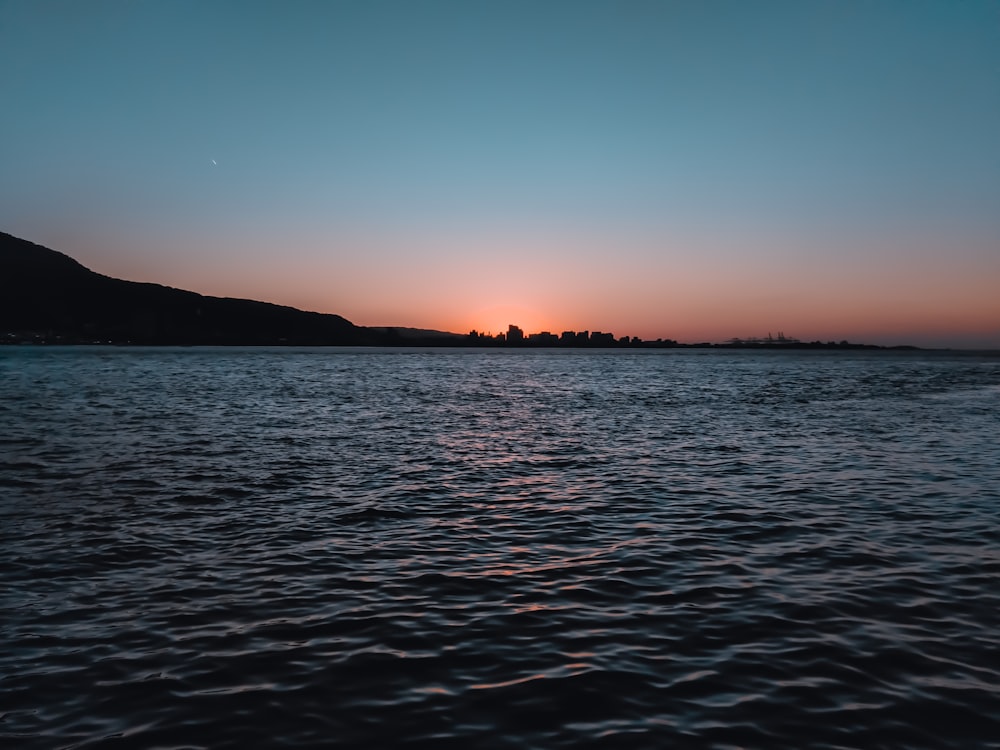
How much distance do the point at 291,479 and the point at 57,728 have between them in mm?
17978

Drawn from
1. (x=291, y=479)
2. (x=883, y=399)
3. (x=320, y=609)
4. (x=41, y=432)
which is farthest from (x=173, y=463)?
(x=883, y=399)

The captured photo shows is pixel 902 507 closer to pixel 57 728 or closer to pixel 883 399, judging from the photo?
pixel 57 728

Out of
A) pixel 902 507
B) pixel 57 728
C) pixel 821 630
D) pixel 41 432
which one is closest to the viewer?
pixel 57 728

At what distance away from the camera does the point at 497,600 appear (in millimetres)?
13297

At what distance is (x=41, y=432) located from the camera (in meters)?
39.3

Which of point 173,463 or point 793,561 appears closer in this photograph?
point 793,561

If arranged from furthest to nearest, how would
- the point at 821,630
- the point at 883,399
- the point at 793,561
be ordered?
the point at 883,399 → the point at 793,561 → the point at 821,630

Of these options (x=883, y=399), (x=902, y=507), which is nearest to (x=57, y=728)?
(x=902, y=507)

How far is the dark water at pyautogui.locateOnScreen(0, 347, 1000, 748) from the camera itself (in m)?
8.84

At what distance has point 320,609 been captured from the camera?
12773 mm

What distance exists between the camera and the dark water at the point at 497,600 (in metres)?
8.84

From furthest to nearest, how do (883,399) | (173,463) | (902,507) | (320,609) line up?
(883,399)
(173,463)
(902,507)
(320,609)

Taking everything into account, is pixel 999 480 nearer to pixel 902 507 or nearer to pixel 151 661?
pixel 902 507

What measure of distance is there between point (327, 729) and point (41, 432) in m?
39.2
